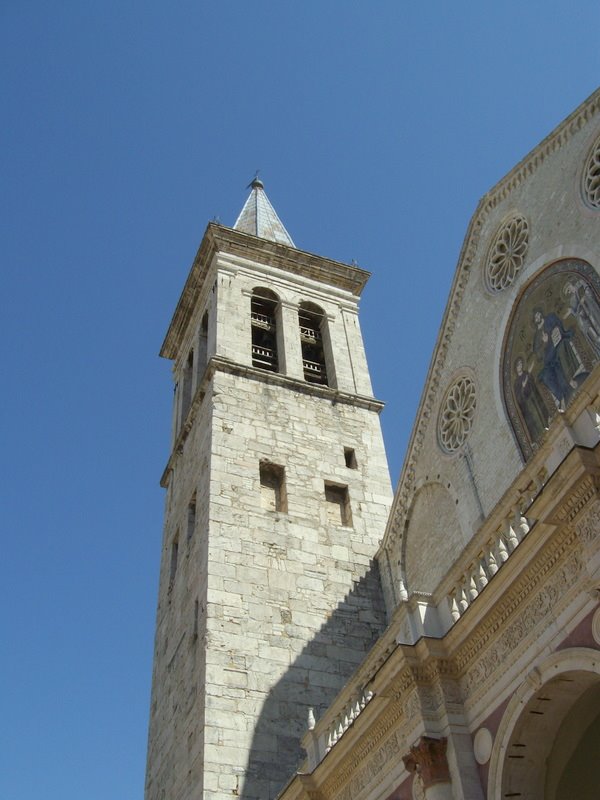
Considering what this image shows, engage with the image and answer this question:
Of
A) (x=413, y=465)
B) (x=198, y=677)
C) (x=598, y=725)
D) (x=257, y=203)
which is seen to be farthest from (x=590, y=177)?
(x=257, y=203)

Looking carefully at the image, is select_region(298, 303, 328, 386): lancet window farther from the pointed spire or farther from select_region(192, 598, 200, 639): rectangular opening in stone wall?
select_region(192, 598, 200, 639): rectangular opening in stone wall

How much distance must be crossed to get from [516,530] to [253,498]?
31.8 ft

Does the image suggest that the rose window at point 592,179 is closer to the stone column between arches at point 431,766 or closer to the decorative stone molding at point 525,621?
the decorative stone molding at point 525,621

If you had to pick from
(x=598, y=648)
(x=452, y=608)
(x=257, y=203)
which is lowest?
(x=598, y=648)

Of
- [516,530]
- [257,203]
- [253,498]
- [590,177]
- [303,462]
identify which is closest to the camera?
[516,530]

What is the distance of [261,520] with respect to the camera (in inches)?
722

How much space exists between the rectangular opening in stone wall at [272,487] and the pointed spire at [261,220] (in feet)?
35.8

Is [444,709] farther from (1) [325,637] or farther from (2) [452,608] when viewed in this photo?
(1) [325,637]

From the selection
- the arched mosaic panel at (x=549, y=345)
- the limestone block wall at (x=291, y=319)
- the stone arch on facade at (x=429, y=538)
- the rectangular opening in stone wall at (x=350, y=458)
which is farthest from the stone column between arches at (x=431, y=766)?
the limestone block wall at (x=291, y=319)

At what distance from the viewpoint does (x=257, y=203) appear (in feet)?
110

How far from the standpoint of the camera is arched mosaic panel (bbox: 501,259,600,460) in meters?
13.3

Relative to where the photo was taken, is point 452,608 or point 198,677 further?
point 198,677

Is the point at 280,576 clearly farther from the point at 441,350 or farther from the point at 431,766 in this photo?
the point at 431,766

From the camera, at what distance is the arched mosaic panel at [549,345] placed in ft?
43.7
